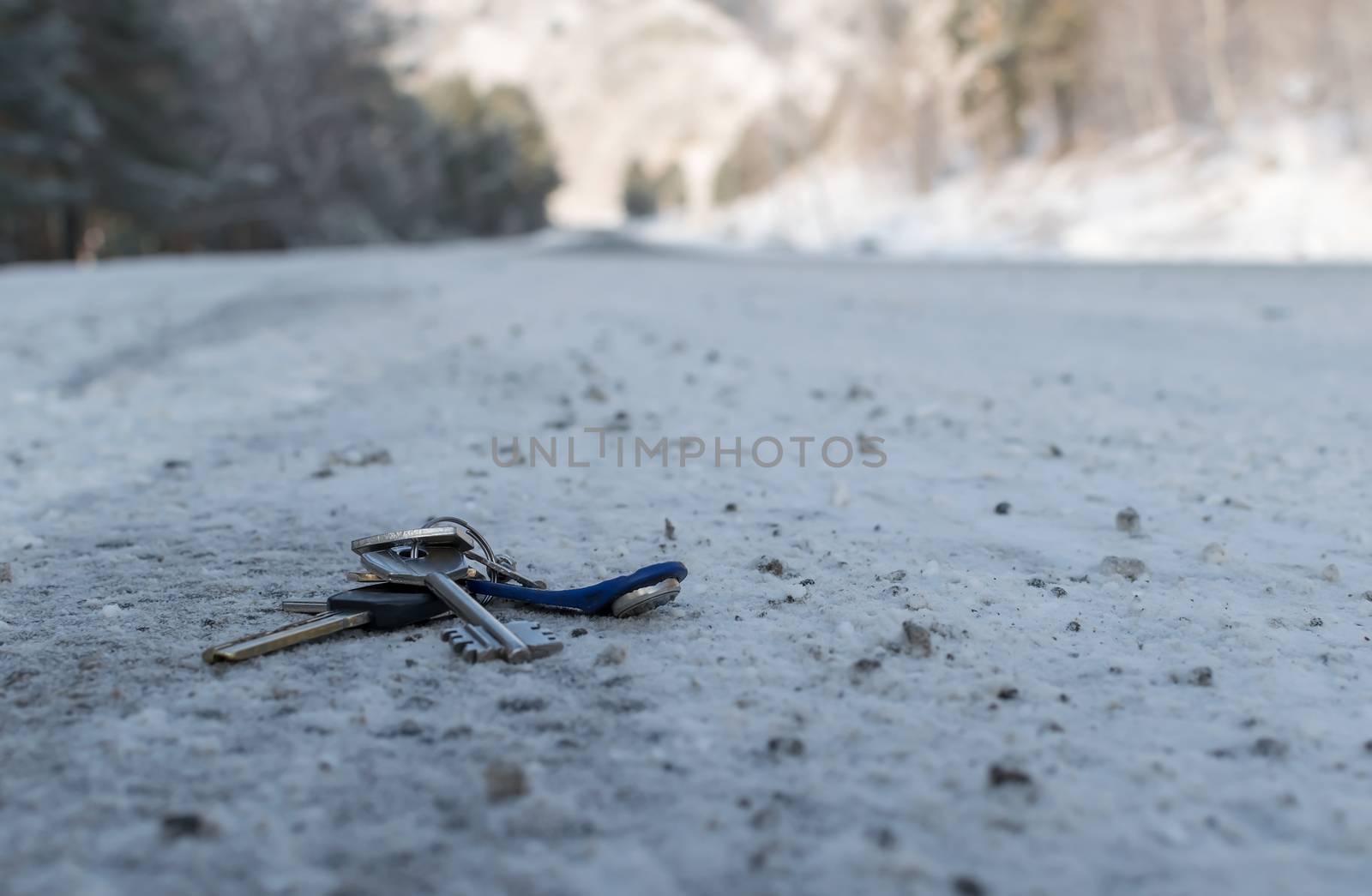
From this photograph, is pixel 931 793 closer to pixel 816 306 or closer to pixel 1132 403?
pixel 1132 403

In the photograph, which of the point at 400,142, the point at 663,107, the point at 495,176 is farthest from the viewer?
the point at 663,107

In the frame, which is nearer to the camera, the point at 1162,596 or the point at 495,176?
the point at 1162,596

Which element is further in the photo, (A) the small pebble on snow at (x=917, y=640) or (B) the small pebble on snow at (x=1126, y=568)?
(B) the small pebble on snow at (x=1126, y=568)

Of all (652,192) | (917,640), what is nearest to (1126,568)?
(917,640)

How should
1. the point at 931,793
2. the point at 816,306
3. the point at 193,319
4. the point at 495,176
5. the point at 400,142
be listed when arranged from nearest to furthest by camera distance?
the point at 931,793 → the point at 193,319 → the point at 816,306 → the point at 400,142 → the point at 495,176

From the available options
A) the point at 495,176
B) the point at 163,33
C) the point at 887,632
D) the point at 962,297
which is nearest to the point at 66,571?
the point at 887,632

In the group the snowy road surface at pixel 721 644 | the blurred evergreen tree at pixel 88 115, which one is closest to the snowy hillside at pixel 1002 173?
the blurred evergreen tree at pixel 88 115

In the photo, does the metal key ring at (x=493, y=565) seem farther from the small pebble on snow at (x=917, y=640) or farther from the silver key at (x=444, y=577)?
the small pebble on snow at (x=917, y=640)
